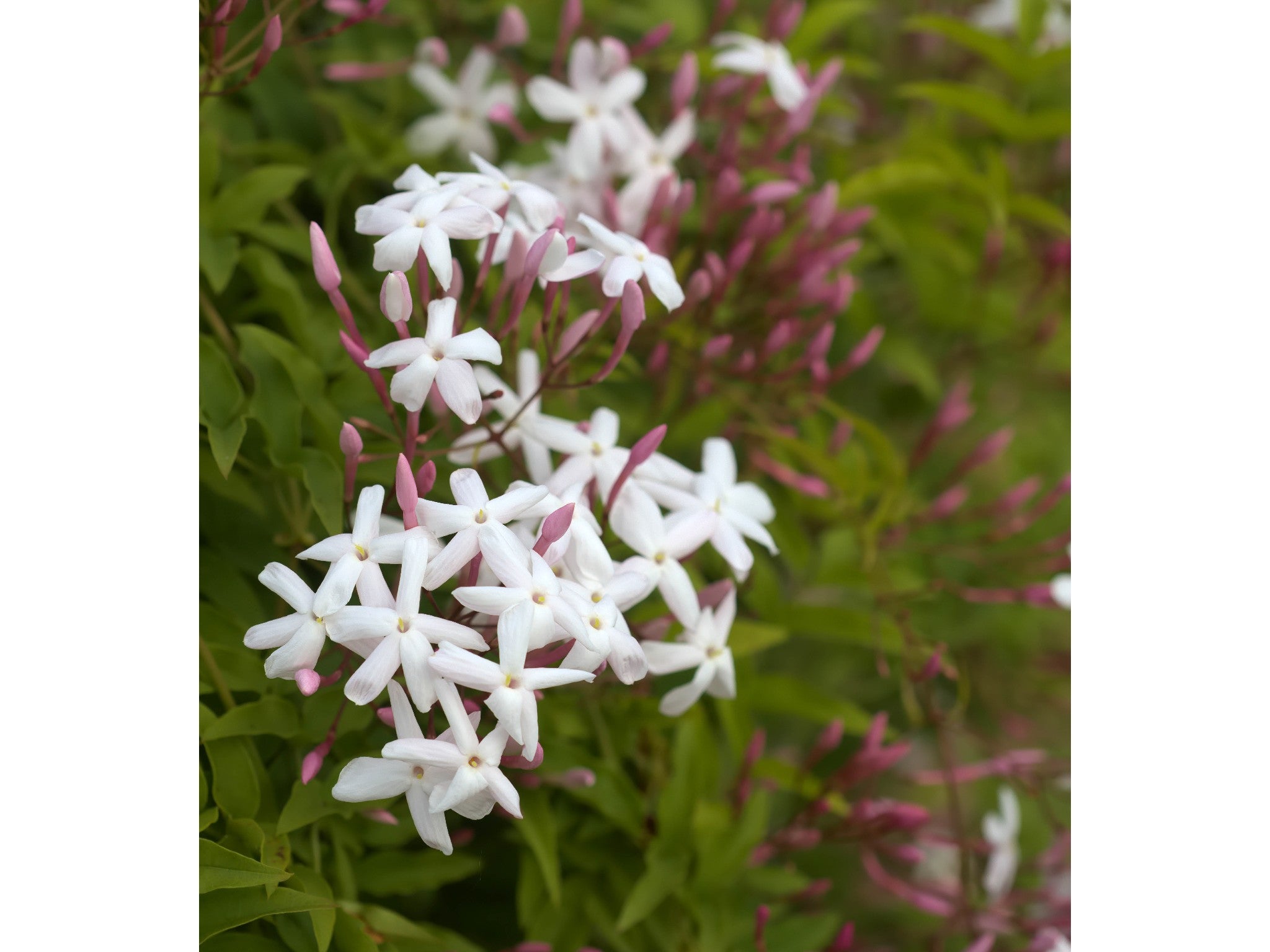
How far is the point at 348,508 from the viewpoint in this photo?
62 centimetres

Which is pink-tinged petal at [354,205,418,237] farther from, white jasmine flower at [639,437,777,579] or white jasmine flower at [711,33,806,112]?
white jasmine flower at [711,33,806,112]

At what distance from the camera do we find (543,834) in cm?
69

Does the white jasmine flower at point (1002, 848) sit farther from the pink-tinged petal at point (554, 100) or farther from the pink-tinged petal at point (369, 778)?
the pink-tinged petal at point (554, 100)

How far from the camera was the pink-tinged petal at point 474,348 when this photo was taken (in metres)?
0.56

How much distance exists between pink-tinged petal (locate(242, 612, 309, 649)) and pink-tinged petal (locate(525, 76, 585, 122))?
49 centimetres

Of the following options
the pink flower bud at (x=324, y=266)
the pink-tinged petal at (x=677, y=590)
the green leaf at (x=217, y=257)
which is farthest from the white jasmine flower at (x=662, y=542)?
the green leaf at (x=217, y=257)

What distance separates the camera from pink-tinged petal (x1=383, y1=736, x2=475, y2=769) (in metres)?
0.51

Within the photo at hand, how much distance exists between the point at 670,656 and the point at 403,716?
18 cm

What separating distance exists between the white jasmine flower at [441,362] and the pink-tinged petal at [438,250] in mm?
16

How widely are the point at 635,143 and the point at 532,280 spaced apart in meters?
0.30

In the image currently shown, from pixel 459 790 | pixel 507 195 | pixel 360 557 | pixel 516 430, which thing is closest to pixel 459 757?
pixel 459 790

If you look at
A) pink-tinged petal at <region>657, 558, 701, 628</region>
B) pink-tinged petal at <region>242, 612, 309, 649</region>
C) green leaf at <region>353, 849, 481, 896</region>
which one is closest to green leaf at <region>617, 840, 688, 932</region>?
green leaf at <region>353, 849, 481, 896</region>

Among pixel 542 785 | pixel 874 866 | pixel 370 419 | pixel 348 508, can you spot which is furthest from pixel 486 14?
pixel 874 866

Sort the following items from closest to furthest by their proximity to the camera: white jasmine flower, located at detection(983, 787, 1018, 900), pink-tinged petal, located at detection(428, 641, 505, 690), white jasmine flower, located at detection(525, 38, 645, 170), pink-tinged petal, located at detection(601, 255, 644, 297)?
pink-tinged petal, located at detection(428, 641, 505, 690)
pink-tinged petal, located at detection(601, 255, 644, 297)
white jasmine flower, located at detection(525, 38, 645, 170)
white jasmine flower, located at detection(983, 787, 1018, 900)
